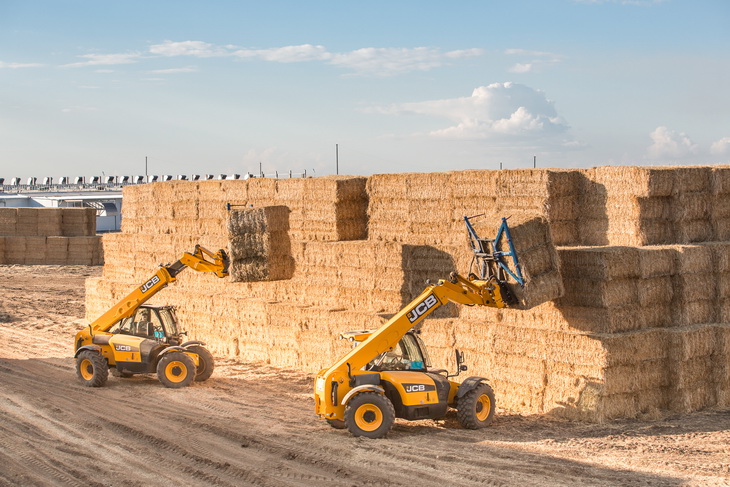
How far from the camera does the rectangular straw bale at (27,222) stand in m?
46.6

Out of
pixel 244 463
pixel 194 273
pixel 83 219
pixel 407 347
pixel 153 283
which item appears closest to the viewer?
pixel 244 463

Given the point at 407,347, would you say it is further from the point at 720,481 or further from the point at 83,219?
the point at 83,219

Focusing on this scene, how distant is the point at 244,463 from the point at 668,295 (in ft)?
28.9

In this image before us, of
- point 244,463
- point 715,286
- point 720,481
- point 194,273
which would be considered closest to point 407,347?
point 244,463

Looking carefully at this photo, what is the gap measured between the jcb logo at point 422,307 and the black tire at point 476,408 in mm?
1645

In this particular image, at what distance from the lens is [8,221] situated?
46.6 metres

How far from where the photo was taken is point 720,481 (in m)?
12.1

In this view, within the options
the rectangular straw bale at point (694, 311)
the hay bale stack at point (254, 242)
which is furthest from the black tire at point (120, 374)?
the rectangular straw bale at point (694, 311)

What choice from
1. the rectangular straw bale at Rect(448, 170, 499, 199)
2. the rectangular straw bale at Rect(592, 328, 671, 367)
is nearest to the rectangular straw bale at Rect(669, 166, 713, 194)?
the rectangular straw bale at Rect(592, 328, 671, 367)

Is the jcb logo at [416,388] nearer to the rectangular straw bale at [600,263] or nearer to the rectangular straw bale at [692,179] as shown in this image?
the rectangular straw bale at [600,263]

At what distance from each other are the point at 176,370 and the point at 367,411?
250 inches

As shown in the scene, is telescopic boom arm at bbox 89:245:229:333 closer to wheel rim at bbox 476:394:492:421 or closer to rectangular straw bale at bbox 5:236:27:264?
wheel rim at bbox 476:394:492:421

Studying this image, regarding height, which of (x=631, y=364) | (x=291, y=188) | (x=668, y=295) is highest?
(x=291, y=188)

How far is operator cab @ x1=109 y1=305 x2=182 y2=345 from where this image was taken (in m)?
19.9
